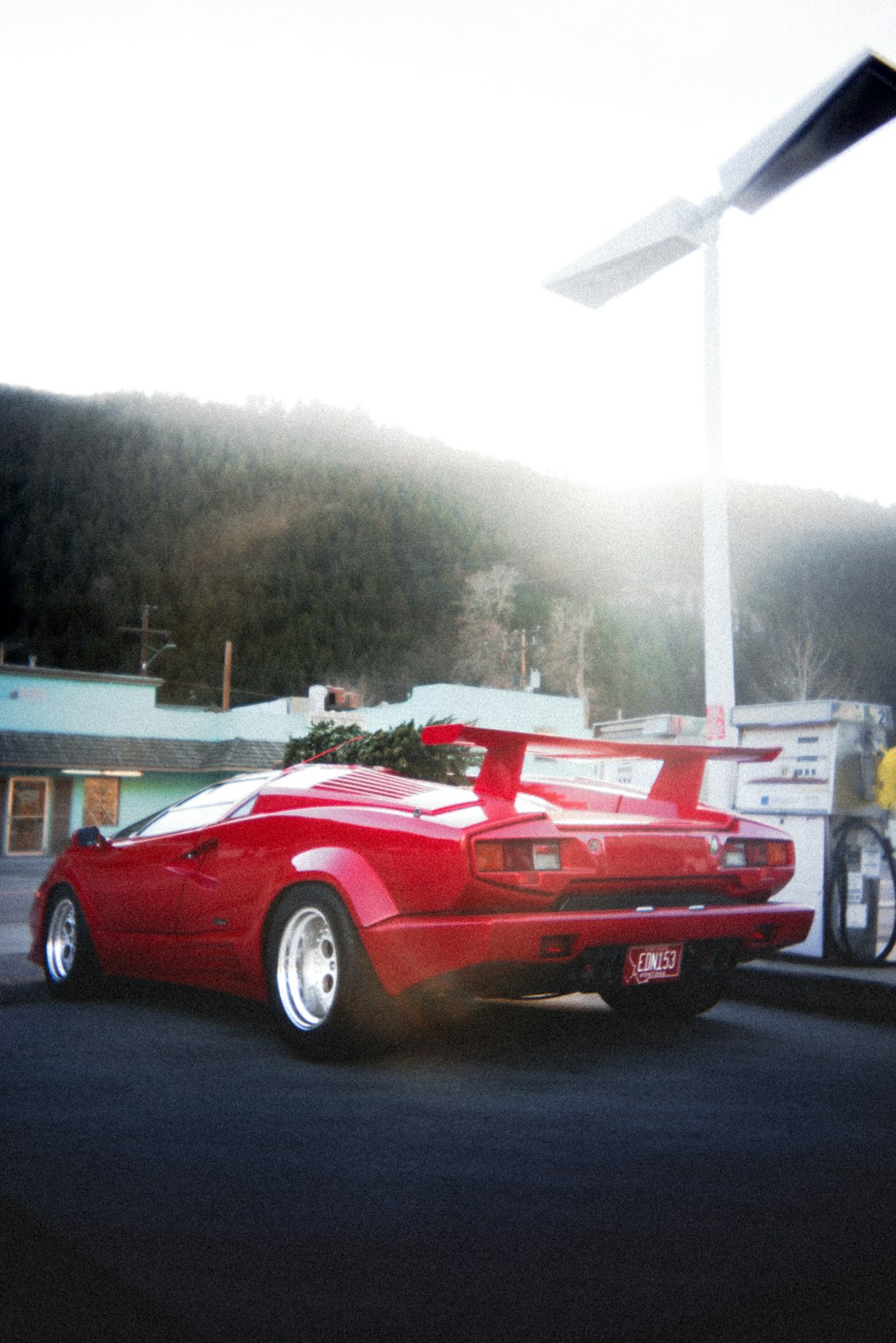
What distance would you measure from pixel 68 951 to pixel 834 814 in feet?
16.0

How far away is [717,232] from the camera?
9.33 m

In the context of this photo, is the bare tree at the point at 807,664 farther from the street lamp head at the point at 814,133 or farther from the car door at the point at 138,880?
the car door at the point at 138,880

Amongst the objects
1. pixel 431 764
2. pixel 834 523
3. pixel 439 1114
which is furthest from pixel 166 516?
pixel 439 1114

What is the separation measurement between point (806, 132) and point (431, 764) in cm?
579

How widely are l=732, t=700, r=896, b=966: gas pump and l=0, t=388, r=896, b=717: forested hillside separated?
1769 inches

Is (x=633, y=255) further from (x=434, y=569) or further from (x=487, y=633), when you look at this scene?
(x=434, y=569)

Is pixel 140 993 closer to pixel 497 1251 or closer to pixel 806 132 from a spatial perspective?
pixel 497 1251

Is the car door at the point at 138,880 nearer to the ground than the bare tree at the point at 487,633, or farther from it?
nearer to the ground

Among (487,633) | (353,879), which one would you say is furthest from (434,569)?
(353,879)

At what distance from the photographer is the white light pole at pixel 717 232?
7957 mm

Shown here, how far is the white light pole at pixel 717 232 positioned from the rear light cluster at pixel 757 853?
10.2ft

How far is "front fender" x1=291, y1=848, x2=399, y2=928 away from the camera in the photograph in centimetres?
425

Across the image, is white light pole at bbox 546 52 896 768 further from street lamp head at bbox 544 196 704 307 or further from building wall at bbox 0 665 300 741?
building wall at bbox 0 665 300 741


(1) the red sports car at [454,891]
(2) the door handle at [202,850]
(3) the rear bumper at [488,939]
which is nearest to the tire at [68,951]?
(1) the red sports car at [454,891]
